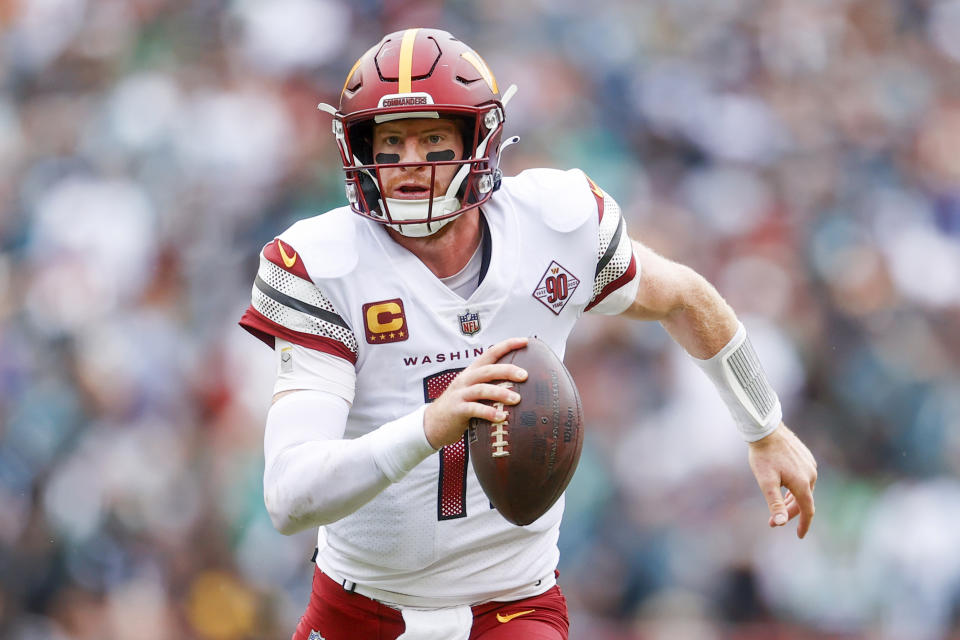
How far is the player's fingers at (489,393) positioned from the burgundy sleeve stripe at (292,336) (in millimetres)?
521

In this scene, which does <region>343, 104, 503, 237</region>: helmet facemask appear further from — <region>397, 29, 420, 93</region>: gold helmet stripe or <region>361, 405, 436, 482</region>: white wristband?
<region>361, 405, 436, 482</region>: white wristband

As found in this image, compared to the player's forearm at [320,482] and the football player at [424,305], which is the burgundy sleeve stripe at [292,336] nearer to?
the football player at [424,305]

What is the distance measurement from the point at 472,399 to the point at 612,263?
822mm

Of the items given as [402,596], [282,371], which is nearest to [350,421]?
[282,371]

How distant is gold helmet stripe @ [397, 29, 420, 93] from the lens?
261 cm

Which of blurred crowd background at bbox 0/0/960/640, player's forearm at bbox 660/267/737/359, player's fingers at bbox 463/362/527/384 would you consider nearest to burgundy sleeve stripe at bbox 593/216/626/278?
player's forearm at bbox 660/267/737/359

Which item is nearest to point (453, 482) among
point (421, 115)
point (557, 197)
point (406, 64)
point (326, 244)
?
point (326, 244)

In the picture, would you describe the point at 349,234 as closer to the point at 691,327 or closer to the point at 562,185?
the point at 562,185

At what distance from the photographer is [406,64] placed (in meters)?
2.64

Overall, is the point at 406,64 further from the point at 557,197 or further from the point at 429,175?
the point at 557,197

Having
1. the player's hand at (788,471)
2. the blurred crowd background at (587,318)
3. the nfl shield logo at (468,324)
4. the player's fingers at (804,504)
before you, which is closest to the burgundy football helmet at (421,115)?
the nfl shield logo at (468,324)

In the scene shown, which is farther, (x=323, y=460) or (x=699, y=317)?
(x=699, y=317)

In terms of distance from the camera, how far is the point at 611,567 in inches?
189

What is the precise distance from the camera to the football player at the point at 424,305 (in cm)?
255
